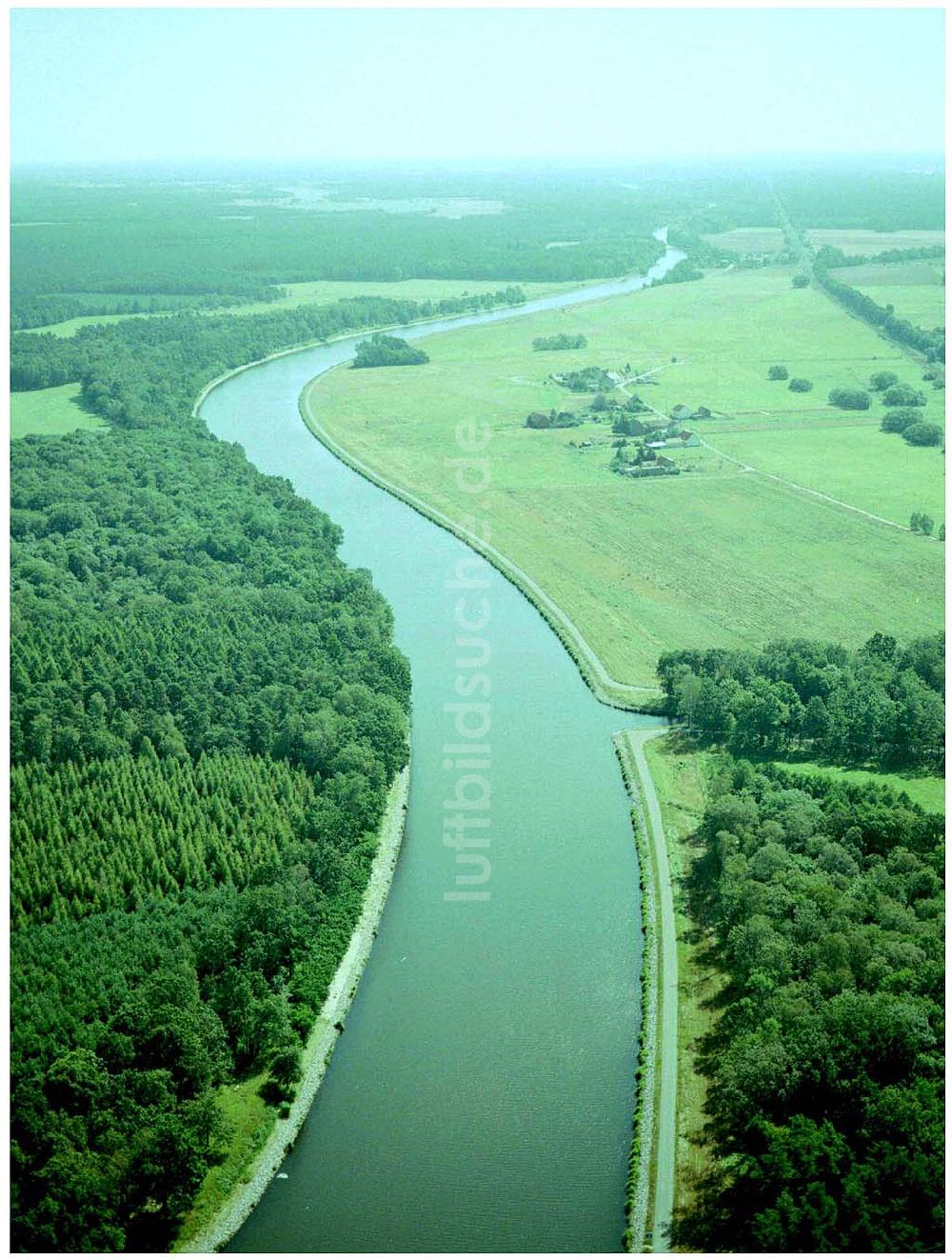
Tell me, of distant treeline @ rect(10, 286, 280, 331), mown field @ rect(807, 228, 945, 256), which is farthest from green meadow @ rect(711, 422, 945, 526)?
mown field @ rect(807, 228, 945, 256)

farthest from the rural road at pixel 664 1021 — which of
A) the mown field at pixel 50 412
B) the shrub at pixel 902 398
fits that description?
the mown field at pixel 50 412

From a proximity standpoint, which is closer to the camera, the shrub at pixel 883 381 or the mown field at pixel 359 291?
the shrub at pixel 883 381

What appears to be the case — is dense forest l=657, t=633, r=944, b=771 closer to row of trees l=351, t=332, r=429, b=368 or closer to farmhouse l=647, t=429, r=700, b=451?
farmhouse l=647, t=429, r=700, b=451

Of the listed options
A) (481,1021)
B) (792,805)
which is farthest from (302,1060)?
(792,805)

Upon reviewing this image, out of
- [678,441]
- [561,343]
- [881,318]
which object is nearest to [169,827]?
[678,441]

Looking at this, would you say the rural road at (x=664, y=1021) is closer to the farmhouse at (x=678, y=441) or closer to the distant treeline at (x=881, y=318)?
the farmhouse at (x=678, y=441)

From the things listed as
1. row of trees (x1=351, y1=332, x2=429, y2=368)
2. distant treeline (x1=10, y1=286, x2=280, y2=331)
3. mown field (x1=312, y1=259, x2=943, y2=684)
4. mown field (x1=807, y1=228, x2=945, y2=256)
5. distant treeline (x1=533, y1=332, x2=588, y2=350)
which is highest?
mown field (x1=807, y1=228, x2=945, y2=256)

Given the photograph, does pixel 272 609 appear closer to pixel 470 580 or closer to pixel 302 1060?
pixel 470 580
